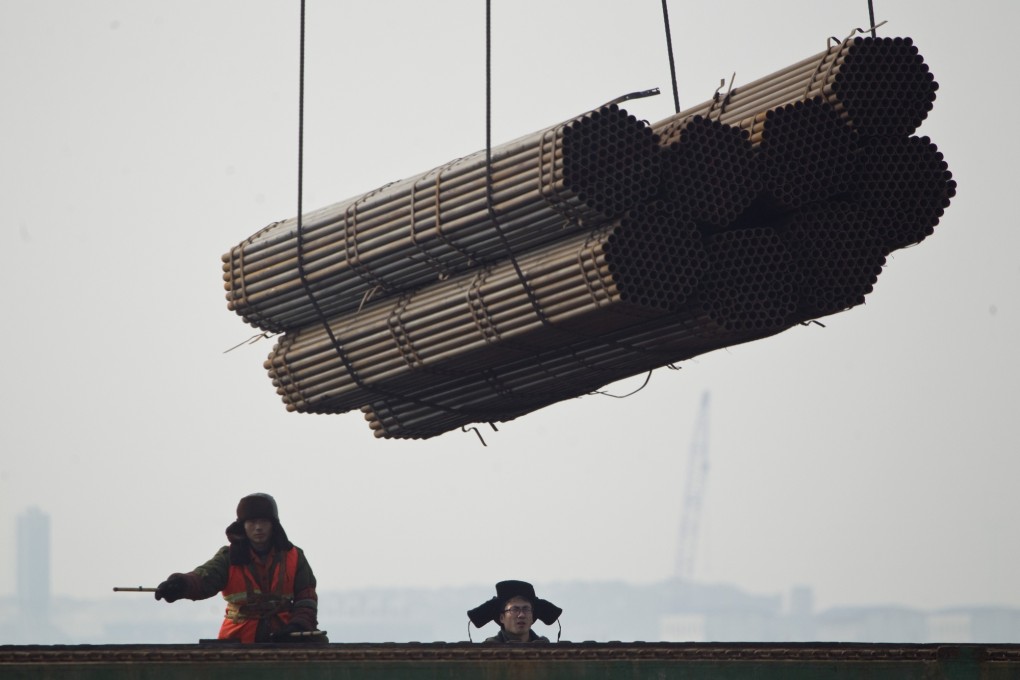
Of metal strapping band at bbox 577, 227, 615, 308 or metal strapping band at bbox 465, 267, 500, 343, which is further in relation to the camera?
metal strapping band at bbox 465, 267, 500, 343

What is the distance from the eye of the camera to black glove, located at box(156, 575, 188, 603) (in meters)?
13.0

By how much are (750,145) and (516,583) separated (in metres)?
4.27

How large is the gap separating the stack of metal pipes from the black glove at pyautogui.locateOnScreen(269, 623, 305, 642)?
2161 mm

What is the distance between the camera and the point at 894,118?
1305cm

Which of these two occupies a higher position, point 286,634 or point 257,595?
point 257,595

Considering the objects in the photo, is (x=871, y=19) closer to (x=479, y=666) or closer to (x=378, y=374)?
(x=378, y=374)

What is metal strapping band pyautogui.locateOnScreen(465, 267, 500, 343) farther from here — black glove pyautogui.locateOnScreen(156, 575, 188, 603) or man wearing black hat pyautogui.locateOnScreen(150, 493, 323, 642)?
black glove pyautogui.locateOnScreen(156, 575, 188, 603)

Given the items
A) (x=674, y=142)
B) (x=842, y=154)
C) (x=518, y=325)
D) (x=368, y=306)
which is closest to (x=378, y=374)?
(x=368, y=306)

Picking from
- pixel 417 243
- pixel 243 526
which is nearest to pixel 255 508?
pixel 243 526

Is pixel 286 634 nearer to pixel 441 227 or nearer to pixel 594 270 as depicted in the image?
pixel 441 227

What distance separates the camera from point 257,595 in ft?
45.1

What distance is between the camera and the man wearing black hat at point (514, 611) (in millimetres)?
13969

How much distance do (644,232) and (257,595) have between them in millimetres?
4564

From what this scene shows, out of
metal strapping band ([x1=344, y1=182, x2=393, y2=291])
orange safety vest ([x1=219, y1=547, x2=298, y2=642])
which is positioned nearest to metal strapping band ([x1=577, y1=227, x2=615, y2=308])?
metal strapping band ([x1=344, y1=182, x2=393, y2=291])
